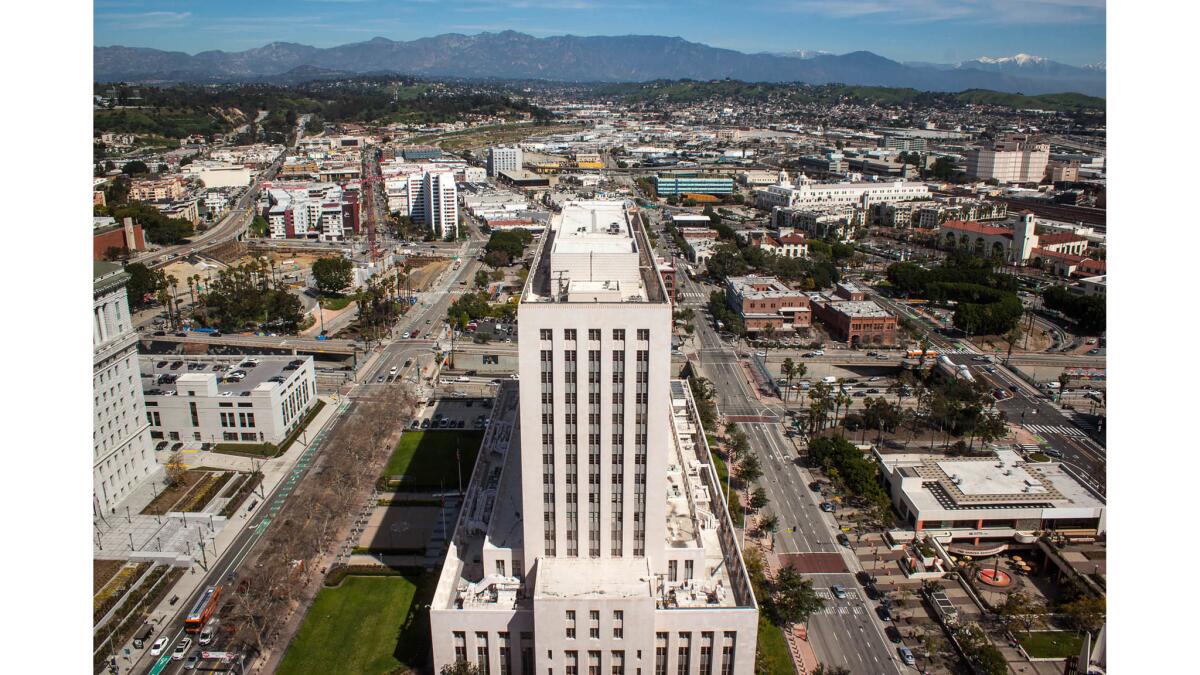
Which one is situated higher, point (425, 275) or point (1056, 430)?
point (425, 275)

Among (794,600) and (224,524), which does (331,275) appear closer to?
(224,524)

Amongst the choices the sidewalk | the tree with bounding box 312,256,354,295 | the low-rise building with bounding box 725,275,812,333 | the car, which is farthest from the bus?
the tree with bounding box 312,256,354,295

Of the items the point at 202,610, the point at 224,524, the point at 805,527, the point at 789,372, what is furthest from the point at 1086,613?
the point at 224,524

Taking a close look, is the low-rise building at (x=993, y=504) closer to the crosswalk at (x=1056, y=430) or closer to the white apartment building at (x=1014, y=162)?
the crosswalk at (x=1056, y=430)

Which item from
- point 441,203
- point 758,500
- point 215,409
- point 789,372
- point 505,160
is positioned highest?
point 505,160

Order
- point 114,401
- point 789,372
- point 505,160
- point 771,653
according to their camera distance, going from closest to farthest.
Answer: point 771,653 < point 114,401 < point 789,372 < point 505,160

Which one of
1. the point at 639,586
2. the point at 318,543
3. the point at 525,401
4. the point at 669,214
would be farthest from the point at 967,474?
the point at 669,214

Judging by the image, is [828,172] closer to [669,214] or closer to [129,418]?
[669,214]
